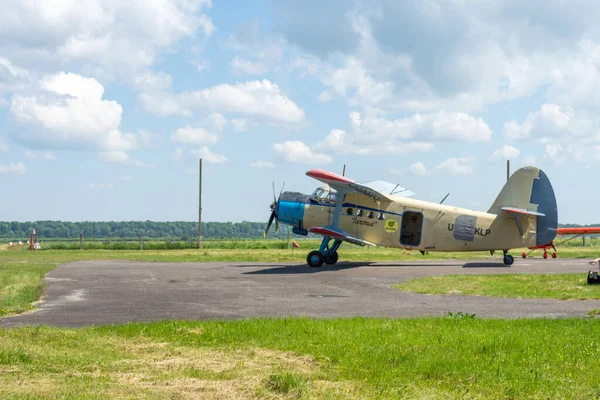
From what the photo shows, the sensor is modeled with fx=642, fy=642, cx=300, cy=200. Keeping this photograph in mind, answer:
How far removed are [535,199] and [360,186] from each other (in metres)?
7.79

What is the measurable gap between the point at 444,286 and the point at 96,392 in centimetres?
1294

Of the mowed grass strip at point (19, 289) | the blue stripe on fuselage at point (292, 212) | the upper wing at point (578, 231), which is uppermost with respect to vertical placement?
the blue stripe on fuselage at point (292, 212)

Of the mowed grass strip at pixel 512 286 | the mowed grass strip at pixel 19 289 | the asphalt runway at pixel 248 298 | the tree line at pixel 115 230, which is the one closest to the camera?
the asphalt runway at pixel 248 298

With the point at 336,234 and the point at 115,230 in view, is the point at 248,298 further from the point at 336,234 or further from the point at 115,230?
the point at 115,230

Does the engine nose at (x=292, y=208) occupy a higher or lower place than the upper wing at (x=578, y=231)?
higher

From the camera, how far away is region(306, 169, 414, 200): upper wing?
2622 centimetres

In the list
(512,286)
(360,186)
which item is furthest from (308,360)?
(360,186)

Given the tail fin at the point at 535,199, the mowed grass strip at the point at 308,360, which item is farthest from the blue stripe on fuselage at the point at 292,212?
the mowed grass strip at the point at 308,360

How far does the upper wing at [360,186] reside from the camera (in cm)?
2622

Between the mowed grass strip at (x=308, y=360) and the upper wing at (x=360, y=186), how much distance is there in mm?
15208

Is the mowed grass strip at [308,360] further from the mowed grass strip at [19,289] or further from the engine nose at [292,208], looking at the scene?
the engine nose at [292,208]

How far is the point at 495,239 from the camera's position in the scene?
2752 centimetres

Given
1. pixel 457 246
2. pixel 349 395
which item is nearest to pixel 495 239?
pixel 457 246

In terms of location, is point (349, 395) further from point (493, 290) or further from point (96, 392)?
point (493, 290)
